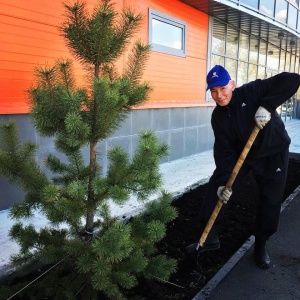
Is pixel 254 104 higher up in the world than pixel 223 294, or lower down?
higher up

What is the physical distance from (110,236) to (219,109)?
5.68 ft

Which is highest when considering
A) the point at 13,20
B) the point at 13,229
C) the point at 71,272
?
the point at 13,20

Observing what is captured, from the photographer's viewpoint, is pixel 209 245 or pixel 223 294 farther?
pixel 209 245

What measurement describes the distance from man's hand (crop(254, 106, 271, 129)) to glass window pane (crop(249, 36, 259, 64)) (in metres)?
10.2

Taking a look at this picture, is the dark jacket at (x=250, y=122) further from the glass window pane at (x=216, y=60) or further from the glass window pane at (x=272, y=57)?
the glass window pane at (x=272, y=57)

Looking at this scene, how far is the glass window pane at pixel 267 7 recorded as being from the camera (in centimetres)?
962

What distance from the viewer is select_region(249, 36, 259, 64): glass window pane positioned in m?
12.0

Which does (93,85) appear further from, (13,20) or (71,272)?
Result: (13,20)

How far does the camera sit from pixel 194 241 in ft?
11.6

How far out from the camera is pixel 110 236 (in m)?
1.77

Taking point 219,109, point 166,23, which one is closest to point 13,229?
point 219,109

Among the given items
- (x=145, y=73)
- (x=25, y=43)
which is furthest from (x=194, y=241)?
(x=145, y=73)

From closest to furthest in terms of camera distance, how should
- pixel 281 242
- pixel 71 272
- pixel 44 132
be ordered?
pixel 44 132 < pixel 71 272 < pixel 281 242

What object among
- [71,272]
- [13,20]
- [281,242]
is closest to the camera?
[71,272]
